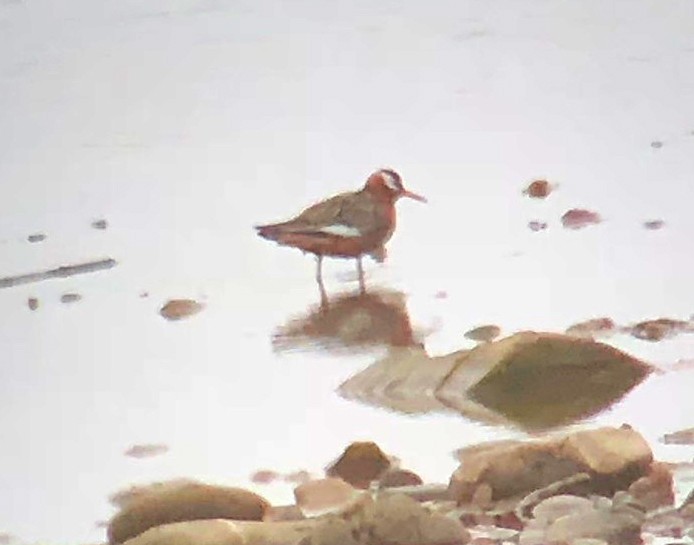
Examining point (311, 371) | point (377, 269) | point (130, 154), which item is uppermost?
point (130, 154)

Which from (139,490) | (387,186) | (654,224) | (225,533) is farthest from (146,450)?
(654,224)

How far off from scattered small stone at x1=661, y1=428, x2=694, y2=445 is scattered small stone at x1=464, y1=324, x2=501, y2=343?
0.25 m

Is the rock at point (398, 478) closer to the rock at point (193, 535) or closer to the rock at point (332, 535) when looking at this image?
the rock at point (332, 535)

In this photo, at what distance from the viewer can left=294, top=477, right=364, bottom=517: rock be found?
5.36 feet

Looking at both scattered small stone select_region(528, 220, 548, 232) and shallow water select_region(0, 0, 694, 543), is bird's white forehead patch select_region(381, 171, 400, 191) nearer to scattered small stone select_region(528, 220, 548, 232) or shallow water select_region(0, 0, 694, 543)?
shallow water select_region(0, 0, 694, 543)

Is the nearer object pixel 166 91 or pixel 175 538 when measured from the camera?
pixel 175 538

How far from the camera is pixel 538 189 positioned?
1.79 metres

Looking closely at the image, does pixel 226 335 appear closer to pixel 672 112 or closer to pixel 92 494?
pixel 92 494

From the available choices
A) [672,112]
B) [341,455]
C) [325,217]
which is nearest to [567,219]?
[672,112]

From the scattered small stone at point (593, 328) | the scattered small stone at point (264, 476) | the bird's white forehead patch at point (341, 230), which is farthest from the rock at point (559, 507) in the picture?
the bird's white forehead patch at point (341, 230)

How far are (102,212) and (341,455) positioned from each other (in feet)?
1.53

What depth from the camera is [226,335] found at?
67.8 inches

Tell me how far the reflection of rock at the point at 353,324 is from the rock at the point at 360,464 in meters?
0.15

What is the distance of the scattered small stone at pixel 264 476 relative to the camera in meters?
1.65
